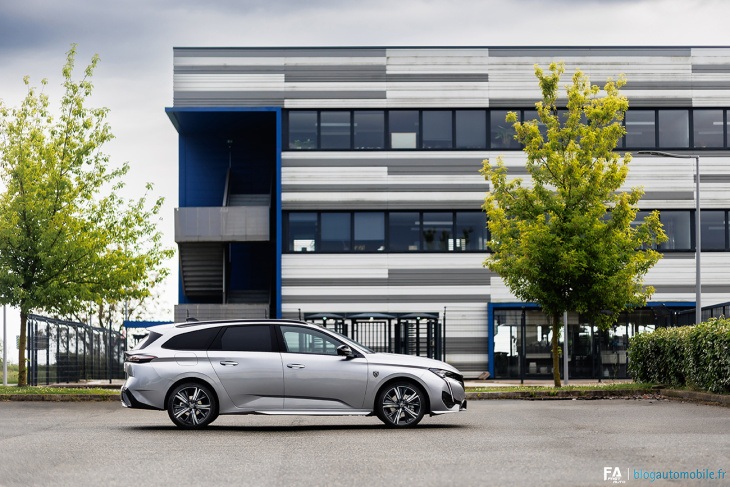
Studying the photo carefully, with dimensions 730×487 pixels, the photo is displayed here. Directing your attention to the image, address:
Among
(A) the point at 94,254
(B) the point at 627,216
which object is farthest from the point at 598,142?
(A) the point at 94,254

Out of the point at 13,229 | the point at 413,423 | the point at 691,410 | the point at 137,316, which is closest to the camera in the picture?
Result: the point at 413,423

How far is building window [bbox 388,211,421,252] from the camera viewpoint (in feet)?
129

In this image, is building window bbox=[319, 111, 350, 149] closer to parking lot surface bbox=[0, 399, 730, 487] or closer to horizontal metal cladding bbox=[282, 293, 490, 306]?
horizontal metal cladding bbox=[282, 293, 490, 306]

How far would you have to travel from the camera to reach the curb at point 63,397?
2428 cm

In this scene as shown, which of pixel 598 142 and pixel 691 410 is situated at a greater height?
pixel 598 142

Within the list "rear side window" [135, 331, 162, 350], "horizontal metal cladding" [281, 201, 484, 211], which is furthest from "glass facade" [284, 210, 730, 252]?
"rear side window" [135, 331, 162, 350]

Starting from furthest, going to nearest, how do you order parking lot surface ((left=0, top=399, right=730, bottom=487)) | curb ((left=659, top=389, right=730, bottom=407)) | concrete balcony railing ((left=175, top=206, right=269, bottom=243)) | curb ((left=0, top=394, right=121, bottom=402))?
concrete balcony railing ((left=175, top=206, right=269, bottom=243)) < curb ((left=0, top=394, right=121, bottom=402)) < curb ((left=659, top=389, right=730, bottom=407)) < parking lot surface ((left=0, top=399, right=730, bottom=487))

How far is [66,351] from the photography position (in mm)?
34406

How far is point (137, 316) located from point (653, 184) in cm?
3881

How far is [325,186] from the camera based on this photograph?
39.2 m

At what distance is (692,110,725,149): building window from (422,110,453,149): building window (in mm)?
9391

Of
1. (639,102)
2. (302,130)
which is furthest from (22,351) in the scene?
(639,102)

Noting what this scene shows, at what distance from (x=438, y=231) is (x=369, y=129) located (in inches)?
183

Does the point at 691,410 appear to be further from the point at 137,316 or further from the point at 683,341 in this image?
the point at 137,316
